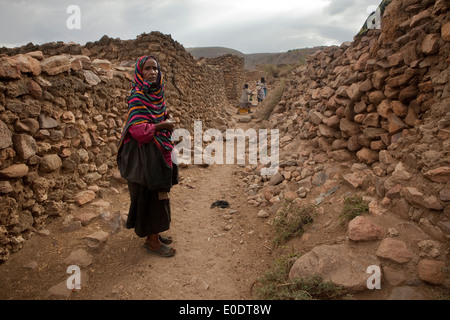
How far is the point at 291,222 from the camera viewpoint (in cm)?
295

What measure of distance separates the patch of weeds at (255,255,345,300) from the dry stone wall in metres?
2.36

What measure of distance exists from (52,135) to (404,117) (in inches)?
159

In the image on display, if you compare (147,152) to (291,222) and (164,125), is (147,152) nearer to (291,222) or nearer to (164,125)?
(164,125)

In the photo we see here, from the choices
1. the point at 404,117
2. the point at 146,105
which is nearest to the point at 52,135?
the point at 146,105

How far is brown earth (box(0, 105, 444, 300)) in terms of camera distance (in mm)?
2197

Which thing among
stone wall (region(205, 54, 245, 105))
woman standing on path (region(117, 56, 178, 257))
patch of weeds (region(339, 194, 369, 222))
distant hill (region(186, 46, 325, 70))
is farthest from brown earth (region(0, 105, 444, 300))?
distant hill (region(186, 46, 325, 70))

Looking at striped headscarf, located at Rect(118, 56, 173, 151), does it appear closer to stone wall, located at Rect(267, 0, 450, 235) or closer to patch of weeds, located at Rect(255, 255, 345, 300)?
patch of weeds, located at Rect(255, 255, 345, 300)

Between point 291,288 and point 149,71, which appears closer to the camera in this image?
point 291,288

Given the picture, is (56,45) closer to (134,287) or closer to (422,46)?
(134,287)

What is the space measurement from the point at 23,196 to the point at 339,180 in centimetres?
361

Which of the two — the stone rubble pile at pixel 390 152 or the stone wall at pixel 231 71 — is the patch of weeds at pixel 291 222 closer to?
the stone rubble pile at pixel 390 152

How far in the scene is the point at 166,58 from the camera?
566cm

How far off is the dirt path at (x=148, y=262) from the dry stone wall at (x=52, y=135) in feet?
0.79

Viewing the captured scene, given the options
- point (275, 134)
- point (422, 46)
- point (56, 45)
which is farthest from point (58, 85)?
point (275, 134)
